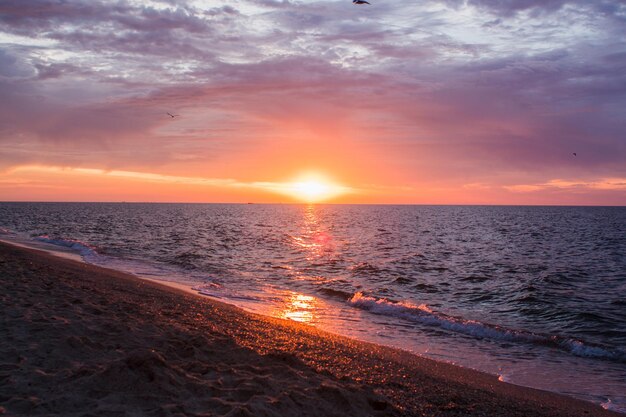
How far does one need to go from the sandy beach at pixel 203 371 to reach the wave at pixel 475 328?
473cm

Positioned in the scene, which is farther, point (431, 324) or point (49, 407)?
point (431, 324)

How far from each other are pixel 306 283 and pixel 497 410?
16.7 meters

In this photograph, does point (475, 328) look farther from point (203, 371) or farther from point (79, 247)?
point (79, 247)

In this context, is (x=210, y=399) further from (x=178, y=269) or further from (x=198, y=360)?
(x=178, y=269)

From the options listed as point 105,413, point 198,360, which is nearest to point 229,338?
point 198,360

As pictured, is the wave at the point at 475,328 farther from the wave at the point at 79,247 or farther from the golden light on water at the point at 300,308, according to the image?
the wave at the point at 79,247

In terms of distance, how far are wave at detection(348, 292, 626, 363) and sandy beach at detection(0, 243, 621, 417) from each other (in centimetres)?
473

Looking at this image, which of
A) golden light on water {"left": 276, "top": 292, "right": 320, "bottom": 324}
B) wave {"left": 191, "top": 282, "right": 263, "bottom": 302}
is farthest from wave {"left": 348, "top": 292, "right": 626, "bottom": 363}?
wave {"left": 191, "top": 282, "right": 263, "bottom": 302}

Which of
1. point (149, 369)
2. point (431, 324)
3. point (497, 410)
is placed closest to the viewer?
point (149, 369)

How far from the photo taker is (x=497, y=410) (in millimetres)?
7465

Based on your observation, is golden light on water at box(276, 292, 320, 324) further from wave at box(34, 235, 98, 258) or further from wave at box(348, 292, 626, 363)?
wave at box(34, 235, 98, 258)

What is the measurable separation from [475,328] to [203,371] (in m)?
10.7

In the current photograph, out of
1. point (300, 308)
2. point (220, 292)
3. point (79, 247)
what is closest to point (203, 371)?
point (300, 308)

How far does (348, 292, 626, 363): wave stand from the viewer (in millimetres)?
12812
